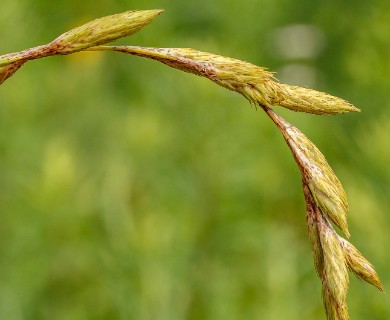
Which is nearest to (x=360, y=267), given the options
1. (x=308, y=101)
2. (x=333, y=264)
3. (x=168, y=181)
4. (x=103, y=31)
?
(x=333, y=264)

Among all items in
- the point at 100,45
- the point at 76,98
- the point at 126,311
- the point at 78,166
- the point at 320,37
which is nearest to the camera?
the point at 100,45

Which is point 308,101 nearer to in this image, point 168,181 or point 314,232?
point 314,232

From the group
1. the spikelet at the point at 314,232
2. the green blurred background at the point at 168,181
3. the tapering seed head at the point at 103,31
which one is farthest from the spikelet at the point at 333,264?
the green blurred background at the point at 168,181

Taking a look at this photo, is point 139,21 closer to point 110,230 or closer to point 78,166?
point 110,230

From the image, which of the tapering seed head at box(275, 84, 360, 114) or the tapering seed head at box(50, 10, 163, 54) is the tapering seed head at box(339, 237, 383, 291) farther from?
the tapering seed head at box(50, 10, 163, 54)

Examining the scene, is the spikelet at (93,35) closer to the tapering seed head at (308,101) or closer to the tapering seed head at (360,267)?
the tapering seed head at (308,101)

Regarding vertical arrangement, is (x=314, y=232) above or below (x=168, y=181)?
below

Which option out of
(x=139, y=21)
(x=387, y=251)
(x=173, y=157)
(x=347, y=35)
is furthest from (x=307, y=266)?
(x=139, y=21)
